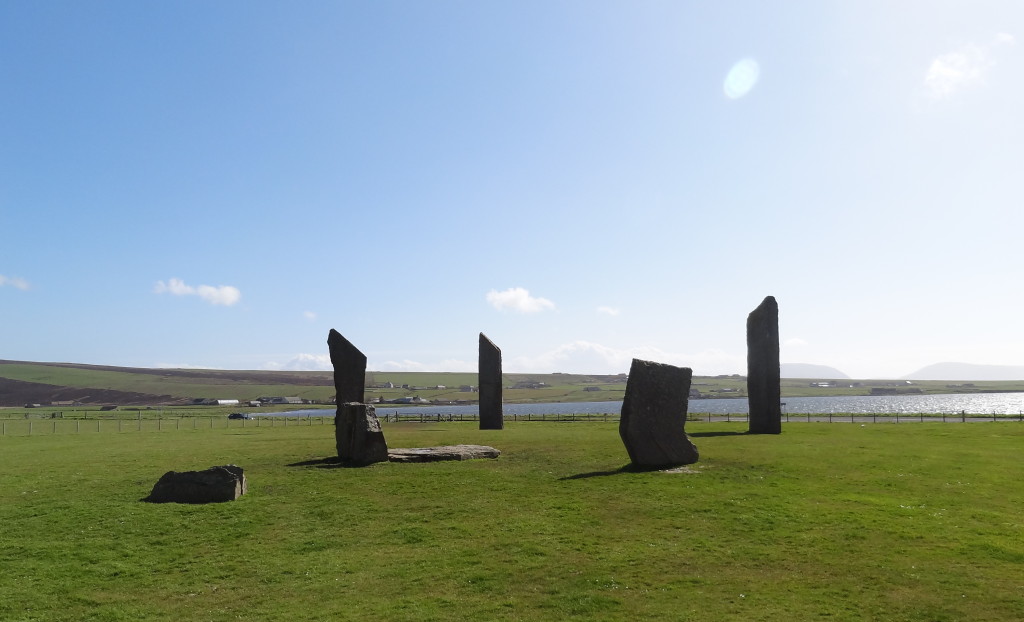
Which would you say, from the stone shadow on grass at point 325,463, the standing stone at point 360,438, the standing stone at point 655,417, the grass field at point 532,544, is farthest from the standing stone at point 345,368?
Answer: the standing stone at point 655,417

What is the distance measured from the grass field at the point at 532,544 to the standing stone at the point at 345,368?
736 cm

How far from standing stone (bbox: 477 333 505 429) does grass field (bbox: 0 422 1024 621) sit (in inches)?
690

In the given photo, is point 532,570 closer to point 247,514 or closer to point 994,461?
point 247,514

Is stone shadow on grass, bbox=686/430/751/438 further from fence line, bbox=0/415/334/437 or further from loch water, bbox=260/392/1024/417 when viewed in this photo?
fence line, bbox=0/415/334/437

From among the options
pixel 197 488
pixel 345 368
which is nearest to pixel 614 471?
pixel 197 488

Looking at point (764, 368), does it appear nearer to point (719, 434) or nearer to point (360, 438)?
point (719, 434)

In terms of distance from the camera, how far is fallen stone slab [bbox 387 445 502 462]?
22.1 meters

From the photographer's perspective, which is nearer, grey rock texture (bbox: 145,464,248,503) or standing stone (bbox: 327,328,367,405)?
grey rock texture (bbox: 145,464,248,503)

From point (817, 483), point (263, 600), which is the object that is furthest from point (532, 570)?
point (817, 483)

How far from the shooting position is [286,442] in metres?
30.8

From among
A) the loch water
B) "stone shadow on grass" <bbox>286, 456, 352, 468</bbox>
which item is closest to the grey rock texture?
"stone shadow on grass" <bbox>286, 456, 352, 468</bbox>

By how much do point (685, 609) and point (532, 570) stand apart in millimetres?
2594

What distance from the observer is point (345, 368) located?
27.6 metres

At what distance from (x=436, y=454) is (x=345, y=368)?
7439 millimetres
